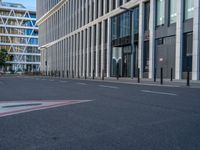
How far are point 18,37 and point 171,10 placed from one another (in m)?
101

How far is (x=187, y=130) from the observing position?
5.07 metres

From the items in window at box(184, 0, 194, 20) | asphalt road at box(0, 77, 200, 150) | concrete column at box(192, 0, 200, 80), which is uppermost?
window at box(184, 0, 194, 20)

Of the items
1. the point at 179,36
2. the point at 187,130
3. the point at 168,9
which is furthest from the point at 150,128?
the point at 168,9

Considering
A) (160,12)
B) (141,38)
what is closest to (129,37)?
(141,38)

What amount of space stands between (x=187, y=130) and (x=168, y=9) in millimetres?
27421

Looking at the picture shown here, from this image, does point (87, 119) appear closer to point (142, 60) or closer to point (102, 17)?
point (142, 60)

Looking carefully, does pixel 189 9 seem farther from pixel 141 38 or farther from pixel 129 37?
pixel 129 37

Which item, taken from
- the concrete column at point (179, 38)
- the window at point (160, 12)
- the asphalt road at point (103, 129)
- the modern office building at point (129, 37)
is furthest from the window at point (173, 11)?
the asphalt road at point (103, 129)

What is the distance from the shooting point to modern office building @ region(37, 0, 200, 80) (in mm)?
28750

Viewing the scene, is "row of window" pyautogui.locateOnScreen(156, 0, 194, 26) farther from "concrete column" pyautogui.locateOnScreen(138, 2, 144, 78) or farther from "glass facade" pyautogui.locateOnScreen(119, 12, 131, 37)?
"glass facade" pyautogui.locateOnScreen(119, 12, 131, 37)

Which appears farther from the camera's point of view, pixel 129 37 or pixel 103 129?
pixel 129 37

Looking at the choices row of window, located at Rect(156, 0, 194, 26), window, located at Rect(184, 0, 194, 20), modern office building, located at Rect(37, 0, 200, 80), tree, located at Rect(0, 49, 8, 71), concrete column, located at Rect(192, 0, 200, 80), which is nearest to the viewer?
concrete column, located at Rect(192, 0, 200, 80)

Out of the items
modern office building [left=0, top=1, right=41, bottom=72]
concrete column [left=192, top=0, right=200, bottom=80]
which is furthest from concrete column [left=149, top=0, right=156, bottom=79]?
modern office building [left=0, top=1, right=41, bottom=72]

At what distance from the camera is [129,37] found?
126 feet
